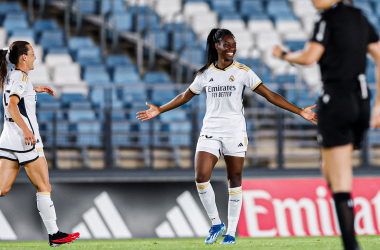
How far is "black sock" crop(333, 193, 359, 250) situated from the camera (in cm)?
342

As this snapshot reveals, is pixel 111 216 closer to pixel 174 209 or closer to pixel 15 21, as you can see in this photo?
pixel 174 209

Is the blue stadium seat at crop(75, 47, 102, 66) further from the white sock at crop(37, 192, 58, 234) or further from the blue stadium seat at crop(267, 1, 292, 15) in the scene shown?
the white sock at crop(37, 192, 58, 234)

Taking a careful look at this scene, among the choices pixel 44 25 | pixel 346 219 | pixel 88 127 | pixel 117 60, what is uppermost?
pixel 44 25

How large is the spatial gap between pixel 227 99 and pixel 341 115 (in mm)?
2045

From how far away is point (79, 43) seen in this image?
12328 millimetres

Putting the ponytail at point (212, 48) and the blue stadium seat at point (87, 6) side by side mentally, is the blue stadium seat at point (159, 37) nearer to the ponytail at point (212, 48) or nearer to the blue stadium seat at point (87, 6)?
the blue stadium seat at point (87, 6)

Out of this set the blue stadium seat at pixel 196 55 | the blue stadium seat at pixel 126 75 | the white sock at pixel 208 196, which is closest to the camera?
the white sock at pixel 208 196

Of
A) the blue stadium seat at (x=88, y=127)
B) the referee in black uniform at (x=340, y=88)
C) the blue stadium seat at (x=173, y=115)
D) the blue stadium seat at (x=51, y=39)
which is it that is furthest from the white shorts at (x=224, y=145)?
the blue stadium seat at (x=51, y=39)

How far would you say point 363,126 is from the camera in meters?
3.58

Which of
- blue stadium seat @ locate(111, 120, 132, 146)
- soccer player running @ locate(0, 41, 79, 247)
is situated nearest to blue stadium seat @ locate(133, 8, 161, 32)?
blue stadium seat @ locate(111, 120, 132, 146)

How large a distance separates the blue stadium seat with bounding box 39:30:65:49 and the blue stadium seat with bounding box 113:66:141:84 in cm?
158

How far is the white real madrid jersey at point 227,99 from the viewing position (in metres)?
5.48

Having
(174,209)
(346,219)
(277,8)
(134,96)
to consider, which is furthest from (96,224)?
(277,8)

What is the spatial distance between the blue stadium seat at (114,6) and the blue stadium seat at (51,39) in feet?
4.09
